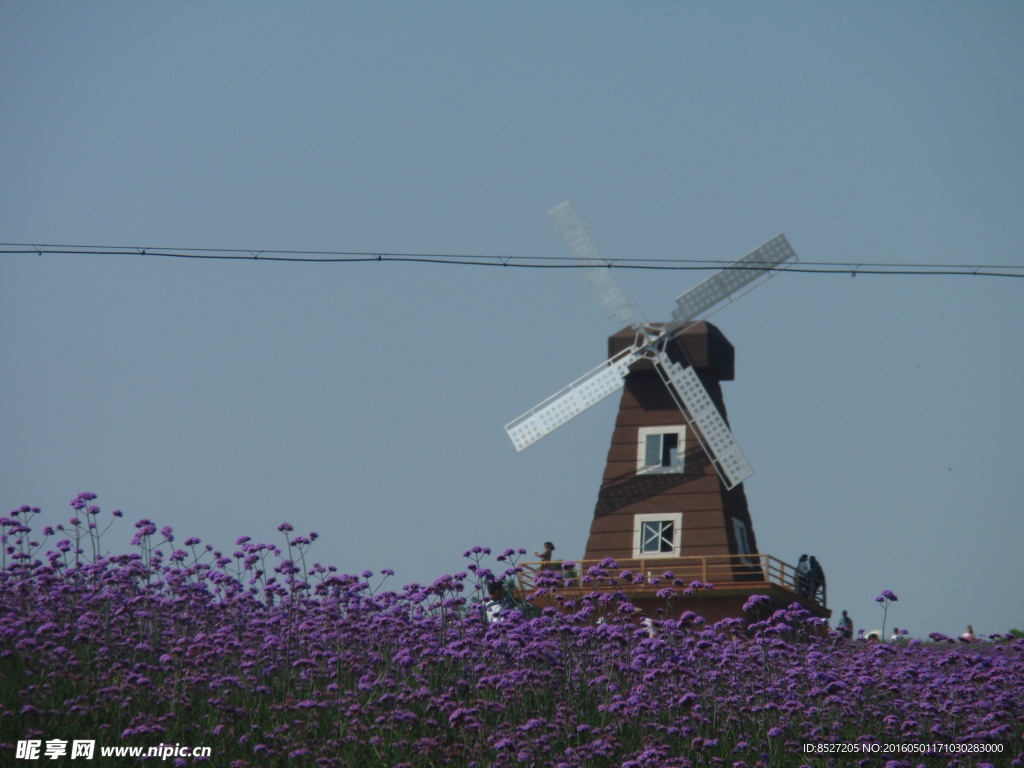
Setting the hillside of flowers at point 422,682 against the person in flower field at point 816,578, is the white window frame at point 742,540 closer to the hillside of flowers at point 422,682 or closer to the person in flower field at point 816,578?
the person in flower field at point 816,578

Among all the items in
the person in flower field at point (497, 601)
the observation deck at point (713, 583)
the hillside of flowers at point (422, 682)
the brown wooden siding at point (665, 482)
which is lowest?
the hillside of flowers at point (422, 682)

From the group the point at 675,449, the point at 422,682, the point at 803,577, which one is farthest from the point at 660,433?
the point at 422,682

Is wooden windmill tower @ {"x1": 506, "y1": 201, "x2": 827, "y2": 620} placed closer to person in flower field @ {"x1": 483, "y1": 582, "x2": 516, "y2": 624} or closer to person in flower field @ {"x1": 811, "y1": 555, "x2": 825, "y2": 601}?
→ person in flower field @ {"x1": 811, "y1": 555, "x2": 825, "y2": 601}

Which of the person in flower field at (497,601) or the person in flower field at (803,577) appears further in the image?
the person in flower field at (803,577)

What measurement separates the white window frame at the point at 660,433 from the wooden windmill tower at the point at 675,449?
21 mm

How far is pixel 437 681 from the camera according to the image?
34.0ft

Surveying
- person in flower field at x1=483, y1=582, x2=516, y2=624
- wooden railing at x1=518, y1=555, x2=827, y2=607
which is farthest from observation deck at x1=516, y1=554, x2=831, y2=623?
person in flower field at x1=483, y1=582, x2=516, y2=624

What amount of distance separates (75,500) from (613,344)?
17.5m

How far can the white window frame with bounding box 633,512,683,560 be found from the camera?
81.2ft

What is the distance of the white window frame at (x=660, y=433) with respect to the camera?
1011 inches

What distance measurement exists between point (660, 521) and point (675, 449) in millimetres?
1762

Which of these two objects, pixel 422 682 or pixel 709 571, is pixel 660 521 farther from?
pixel 422 682

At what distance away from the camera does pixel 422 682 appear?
1018 cm

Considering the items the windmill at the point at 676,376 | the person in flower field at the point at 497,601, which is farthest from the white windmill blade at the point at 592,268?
the person in flower field at the point at 497,601
